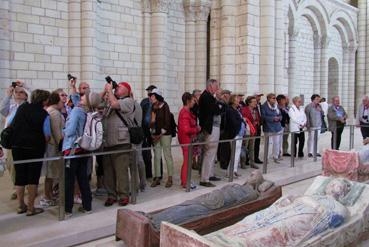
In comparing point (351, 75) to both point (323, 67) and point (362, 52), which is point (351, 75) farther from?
point (323, 67)

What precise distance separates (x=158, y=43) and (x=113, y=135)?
5855mm

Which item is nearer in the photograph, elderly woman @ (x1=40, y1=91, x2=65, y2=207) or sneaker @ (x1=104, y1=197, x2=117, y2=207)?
elderly woman @ (x1=40, y1=91, x2=65, y2=207)

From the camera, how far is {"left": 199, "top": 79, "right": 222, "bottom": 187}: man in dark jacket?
614 cm

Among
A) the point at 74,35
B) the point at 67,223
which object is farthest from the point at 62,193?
the point at 74,35

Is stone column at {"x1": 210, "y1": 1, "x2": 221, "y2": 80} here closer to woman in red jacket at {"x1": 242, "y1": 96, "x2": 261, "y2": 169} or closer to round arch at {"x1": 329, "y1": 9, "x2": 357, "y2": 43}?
woman in red jacket at {"x1": 242, "y1": 96, "x2": 261, "y2": 169}

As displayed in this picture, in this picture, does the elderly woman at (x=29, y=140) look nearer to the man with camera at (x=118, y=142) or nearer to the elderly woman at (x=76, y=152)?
the elderly woman at (x=76, y=152)

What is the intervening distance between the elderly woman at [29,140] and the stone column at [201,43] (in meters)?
7.39

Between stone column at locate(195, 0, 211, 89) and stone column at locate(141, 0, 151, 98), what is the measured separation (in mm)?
1678

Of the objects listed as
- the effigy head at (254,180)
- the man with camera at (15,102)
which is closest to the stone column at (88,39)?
the man with camera at (15,102)

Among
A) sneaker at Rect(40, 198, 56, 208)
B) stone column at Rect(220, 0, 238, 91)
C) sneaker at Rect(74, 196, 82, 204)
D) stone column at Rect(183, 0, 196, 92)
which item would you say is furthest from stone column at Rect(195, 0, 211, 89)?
sneaker at Rect(40, 198, 56, 208)

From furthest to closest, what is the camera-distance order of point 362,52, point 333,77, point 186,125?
point 362,52 → point 333,77 → point 186,125

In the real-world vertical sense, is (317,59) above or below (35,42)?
above

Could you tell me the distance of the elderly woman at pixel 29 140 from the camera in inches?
178

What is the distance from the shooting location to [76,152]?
4707 mm
